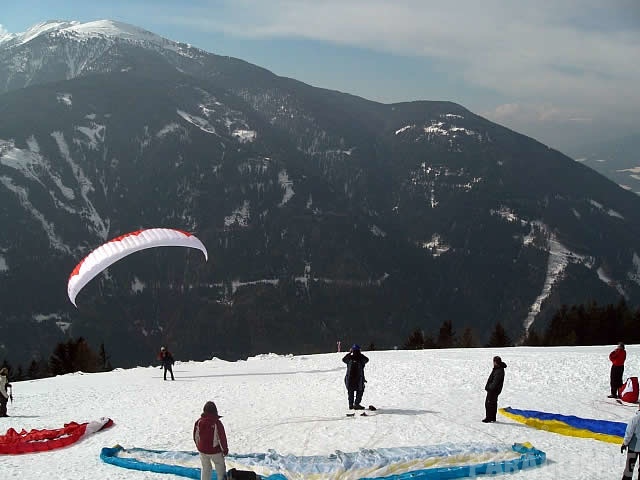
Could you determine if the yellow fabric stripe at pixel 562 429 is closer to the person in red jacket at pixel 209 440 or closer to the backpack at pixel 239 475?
the backpack at pixel 239 475

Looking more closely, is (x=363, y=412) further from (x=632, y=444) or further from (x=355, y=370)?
(x=632, y=444)

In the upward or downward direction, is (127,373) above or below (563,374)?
below

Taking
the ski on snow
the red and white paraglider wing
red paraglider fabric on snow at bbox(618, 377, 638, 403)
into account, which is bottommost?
the ski on snow

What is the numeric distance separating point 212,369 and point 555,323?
55.3 m

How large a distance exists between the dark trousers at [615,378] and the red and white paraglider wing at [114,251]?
16895mm

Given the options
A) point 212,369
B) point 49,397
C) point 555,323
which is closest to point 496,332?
point 555,323

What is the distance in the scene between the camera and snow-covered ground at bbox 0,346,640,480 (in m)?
13.6

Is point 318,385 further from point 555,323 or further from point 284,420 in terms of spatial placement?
point 555,323

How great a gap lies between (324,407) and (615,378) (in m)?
9.51

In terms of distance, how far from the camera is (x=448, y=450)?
1309 cm

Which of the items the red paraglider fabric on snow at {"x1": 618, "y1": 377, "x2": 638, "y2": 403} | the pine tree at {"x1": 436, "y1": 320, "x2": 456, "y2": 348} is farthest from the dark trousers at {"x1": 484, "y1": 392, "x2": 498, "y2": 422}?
the pine tree at {"x1": 436, "y1": 320, "x2": 456, "y2": 348}

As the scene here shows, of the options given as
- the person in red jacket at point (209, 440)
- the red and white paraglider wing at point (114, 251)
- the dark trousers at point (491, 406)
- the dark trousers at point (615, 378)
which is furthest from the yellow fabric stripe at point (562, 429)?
the red and white paraglider wing at point (114, 251)

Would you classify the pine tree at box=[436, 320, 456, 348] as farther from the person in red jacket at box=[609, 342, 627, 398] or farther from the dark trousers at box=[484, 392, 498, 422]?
the dark trousers at box=[484, 392, 498, 422]

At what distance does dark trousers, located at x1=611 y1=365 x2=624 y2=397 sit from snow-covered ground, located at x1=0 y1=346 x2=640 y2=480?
24.7 inches
